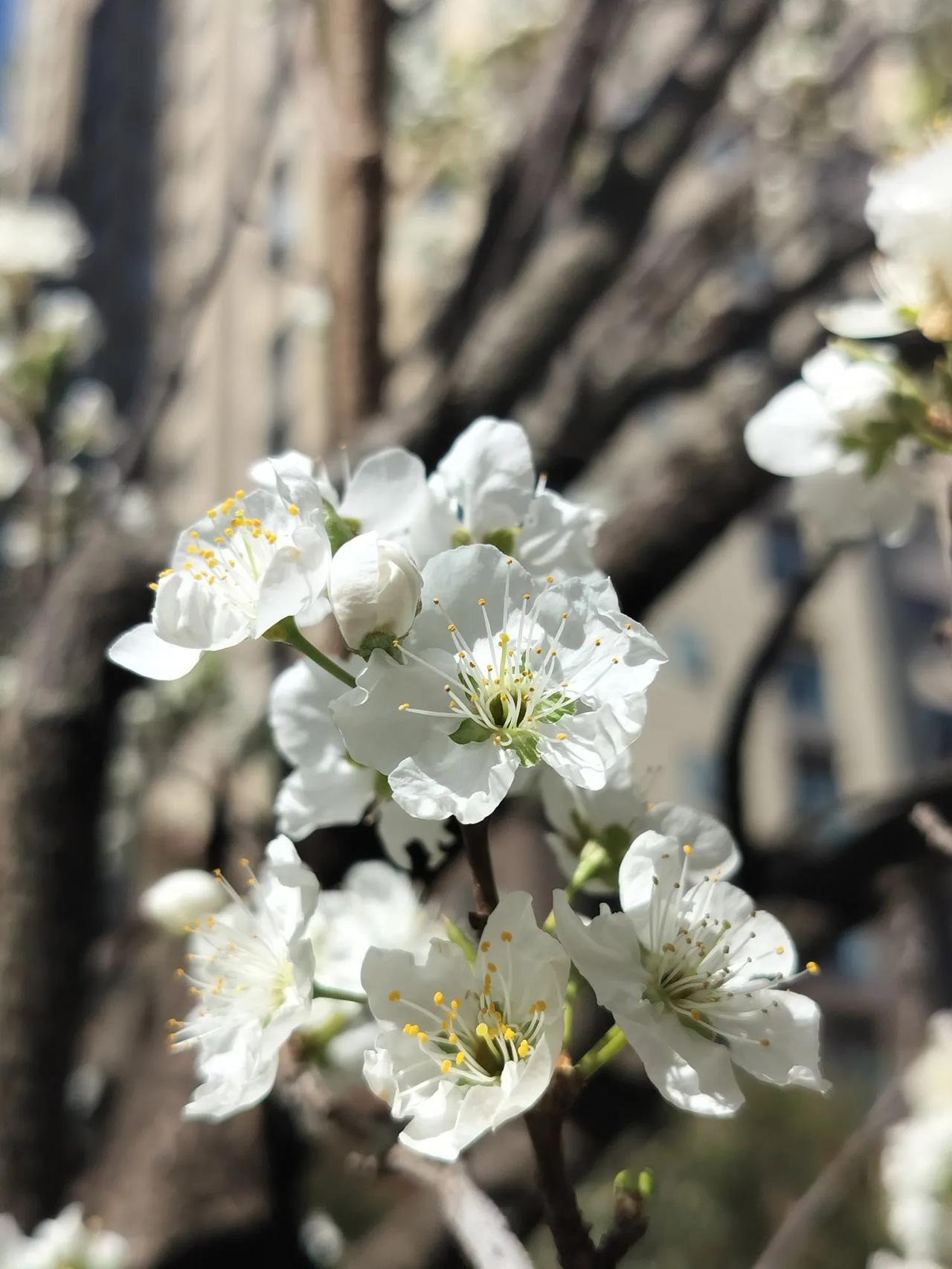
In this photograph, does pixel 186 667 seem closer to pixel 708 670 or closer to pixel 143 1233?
pixel 143 1233

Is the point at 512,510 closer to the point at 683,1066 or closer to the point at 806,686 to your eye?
the point at 683,1066

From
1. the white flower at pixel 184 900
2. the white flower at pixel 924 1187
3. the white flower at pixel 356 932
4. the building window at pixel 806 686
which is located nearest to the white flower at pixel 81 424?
the white flower at pixel 184 900

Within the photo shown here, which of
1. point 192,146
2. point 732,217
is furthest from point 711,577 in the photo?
point 732,217

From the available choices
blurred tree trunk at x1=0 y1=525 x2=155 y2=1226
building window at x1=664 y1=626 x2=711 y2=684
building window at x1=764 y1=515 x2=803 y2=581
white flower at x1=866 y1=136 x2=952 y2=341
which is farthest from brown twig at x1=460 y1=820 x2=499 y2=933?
building window at x1=764 y1=515 x2=803 y2=581

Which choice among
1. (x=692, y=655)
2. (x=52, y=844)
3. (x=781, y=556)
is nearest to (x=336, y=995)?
(x=52, y=844)

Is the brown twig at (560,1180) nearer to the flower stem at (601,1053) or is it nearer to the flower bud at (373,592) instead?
the flower stem at (601,1053)

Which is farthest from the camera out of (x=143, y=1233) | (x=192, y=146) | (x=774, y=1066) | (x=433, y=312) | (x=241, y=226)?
(x=192, y=146)
